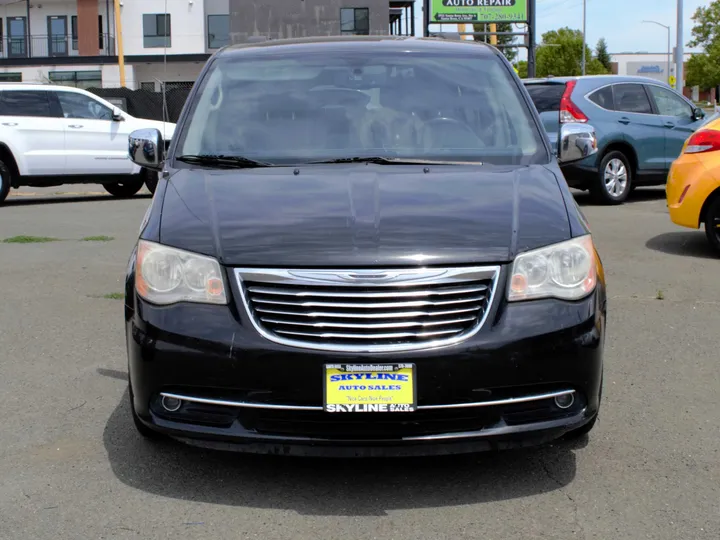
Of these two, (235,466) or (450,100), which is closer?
(235,466)

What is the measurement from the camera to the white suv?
15.3m

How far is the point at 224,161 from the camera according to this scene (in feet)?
15.2

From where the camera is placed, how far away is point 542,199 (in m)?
4.07

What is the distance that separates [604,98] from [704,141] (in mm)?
4630

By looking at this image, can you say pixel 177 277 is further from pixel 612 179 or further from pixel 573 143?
pixel 612 179

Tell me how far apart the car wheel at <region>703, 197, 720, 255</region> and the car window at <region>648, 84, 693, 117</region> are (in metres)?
5.34

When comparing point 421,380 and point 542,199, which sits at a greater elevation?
point 542,199

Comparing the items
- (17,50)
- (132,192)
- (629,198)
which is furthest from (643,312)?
(17,50)

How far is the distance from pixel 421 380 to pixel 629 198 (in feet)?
40.3

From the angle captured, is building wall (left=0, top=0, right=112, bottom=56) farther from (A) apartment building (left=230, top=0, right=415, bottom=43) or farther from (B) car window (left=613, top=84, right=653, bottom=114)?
(B) car window (left=613, top=84, right=653, bottom=114)

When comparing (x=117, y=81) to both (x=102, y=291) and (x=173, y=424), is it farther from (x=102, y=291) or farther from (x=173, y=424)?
(x=173, y=424)

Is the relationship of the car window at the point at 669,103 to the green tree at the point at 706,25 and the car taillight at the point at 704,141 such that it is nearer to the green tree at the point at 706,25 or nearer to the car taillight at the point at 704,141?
the car taillight at the point at 704,141

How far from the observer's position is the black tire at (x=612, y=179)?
13.6m

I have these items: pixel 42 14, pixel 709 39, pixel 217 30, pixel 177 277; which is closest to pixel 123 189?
pixel 177 277
